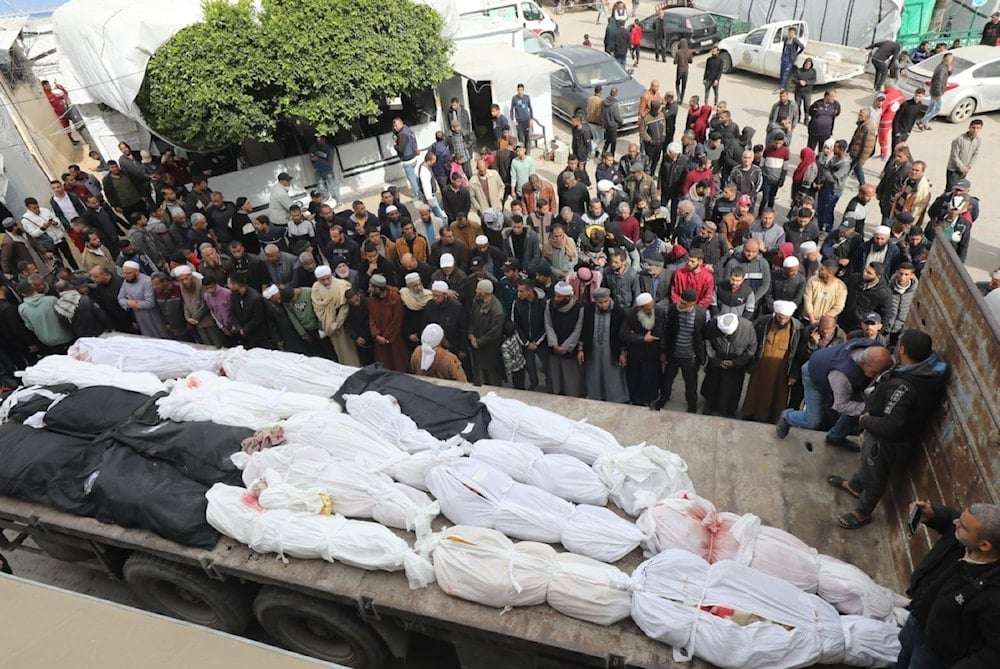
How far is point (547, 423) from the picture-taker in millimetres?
4859

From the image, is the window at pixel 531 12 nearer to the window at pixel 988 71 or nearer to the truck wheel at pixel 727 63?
the truck wheel at pixel 727 63

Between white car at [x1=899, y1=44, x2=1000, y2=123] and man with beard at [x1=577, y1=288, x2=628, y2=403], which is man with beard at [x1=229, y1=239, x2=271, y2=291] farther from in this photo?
white car at [x1=899, y1=44, x2=1000, y2=123]

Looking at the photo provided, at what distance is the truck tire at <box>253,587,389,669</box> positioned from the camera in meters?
4.27

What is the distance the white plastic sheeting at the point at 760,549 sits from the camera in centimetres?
360

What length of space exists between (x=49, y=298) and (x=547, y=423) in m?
6.39

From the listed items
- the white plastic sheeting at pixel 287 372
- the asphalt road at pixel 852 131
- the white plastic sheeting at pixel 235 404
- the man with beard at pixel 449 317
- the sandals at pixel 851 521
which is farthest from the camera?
the asphalt road at pixel 852 131

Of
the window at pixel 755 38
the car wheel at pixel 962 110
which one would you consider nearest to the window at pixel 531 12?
the window at pixel 755 38

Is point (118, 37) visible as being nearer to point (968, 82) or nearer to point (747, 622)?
point (747, 622)

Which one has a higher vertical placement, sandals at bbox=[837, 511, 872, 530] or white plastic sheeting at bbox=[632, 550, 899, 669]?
white plastic sheeting at bbox=[632, 550, 899, 669]

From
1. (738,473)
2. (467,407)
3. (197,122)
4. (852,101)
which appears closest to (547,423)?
(467,407)

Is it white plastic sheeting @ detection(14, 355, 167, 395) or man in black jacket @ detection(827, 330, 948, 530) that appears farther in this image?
white plastic sheeting @ detection(14, 355, 167, 395)

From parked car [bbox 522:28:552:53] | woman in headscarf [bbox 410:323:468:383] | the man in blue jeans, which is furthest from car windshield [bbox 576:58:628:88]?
the man in blue jeans

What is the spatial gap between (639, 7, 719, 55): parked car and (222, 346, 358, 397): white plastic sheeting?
16.5m

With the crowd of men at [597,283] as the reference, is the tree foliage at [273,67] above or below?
above
